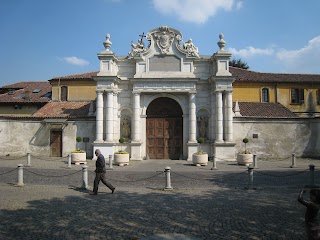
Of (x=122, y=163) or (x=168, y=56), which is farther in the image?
(x=168, y=56)

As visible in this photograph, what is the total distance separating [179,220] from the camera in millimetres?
7148

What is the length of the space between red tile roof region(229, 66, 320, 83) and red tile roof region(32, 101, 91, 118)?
1795cm

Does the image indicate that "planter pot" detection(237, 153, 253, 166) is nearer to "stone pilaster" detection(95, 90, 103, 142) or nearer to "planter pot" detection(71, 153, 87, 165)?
"stone pilaster" detection(95, 90, 103, 142)

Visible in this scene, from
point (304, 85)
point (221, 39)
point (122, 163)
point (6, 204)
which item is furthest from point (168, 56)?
point (304, 85)

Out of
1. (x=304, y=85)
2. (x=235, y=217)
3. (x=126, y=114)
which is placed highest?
(x=304, y=85)

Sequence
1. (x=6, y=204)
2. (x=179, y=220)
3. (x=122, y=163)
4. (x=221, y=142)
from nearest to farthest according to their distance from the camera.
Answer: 1. (x=179, y=220)
2. (x=6, y=204)
3. (x=122, y=163)
4. (x=221, y=142)

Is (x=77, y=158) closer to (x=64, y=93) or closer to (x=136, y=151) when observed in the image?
(x=136, y=151)

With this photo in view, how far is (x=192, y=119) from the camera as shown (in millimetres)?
21750

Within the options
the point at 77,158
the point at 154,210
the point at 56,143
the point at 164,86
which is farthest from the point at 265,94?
the point at 154,210

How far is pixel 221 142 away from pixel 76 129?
1189cm

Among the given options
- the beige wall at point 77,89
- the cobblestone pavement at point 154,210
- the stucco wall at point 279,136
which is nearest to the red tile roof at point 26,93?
the beige wall at point 77,89

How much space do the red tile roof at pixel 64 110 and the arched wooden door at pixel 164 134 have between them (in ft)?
19.2

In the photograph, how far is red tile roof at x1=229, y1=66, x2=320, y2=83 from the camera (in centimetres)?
3303

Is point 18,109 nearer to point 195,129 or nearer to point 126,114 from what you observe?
point 126,114
